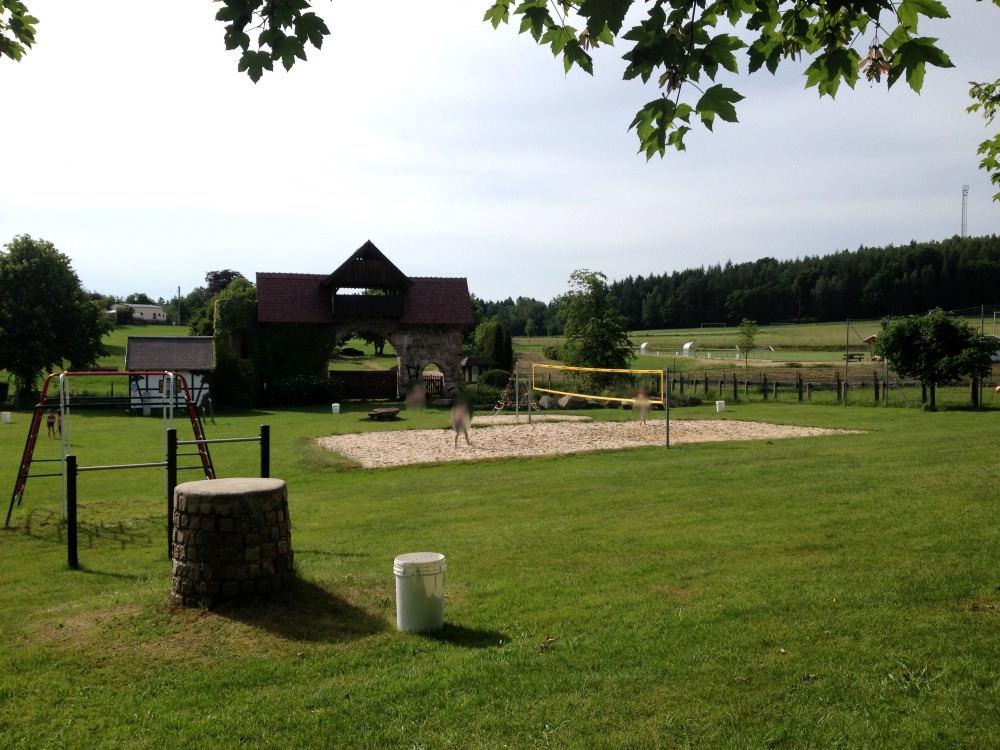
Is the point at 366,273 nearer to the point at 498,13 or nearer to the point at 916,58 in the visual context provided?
the point at 498,13

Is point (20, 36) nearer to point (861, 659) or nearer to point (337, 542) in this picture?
point (337, 542)

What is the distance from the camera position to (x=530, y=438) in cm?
2133

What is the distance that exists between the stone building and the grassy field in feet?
99.5

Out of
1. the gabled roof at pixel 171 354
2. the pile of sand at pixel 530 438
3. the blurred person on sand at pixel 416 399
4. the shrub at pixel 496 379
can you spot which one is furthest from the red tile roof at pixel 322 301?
the pile of sand at pixel 530 438

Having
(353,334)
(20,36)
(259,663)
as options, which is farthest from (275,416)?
(259,663)

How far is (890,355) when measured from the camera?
27.7m

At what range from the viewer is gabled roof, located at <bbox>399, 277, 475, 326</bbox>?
4222 centimetres

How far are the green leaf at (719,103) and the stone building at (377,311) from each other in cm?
3702

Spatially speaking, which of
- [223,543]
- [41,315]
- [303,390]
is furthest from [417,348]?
[223,543]

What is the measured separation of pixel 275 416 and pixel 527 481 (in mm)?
20619

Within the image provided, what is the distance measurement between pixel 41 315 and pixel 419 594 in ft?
136

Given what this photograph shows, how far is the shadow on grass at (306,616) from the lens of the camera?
5742 mm

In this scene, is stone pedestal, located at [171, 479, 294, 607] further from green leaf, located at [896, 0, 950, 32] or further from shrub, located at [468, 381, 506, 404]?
shrub, located at [468, 381, 506, 404]

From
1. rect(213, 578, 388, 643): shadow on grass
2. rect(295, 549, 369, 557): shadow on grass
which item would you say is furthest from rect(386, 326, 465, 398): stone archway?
rect(213, 578, 388, 643): shadow on grass
